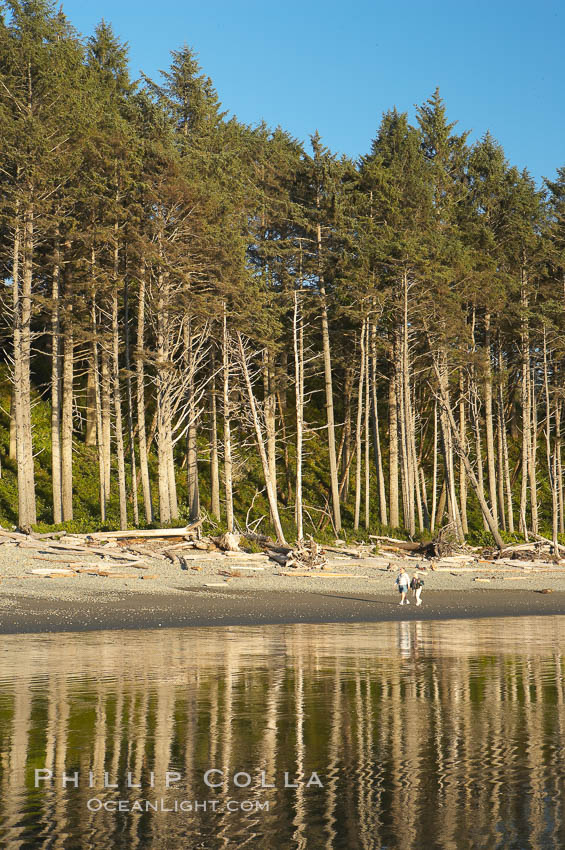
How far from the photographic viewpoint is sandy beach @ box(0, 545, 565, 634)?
2453 cm

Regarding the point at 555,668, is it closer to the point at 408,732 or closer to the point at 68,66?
the point at 408,732

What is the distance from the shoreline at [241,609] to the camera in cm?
2361

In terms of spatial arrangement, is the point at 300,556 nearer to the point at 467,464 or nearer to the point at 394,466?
the point at 394,466

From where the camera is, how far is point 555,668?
16.8 m

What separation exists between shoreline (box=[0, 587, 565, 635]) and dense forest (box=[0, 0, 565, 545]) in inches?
375

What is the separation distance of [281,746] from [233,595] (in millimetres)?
18029

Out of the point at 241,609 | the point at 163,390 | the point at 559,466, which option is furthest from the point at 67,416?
the point at 559,466

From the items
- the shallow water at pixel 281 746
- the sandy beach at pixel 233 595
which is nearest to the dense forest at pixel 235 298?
the sandy beach at pixel 233 595

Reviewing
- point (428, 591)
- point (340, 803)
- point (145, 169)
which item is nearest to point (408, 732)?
point (340, 803)

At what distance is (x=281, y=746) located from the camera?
34.6 ft

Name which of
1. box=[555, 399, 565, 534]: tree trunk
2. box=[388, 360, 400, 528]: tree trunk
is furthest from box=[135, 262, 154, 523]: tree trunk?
box=[555, 399, 565, 534]: tree trunk

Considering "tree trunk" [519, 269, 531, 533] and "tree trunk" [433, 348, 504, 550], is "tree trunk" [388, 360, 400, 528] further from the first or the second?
"tree trunk" [519, 269, 531, 533]

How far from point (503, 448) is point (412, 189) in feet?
52.8

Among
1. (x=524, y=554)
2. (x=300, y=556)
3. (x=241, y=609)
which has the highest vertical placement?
(x=300, y=556)
